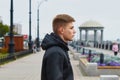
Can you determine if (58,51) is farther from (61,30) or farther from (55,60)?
(61,30)

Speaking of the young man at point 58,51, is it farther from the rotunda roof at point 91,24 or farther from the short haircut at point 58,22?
the rotunda roof at point 91,24

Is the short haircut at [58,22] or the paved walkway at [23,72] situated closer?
the short haircut at [58,22]

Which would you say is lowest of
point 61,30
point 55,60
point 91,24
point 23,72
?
point 23,72

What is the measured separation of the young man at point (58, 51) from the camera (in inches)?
175

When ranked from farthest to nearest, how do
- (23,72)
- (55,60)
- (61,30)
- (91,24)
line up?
(91,24) < (23,72) < (61,30) < (55,60)

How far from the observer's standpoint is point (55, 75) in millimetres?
4430

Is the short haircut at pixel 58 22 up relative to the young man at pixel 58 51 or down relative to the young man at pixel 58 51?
up

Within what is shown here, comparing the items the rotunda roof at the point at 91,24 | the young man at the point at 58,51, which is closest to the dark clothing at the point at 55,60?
the young man at the point at 58,51

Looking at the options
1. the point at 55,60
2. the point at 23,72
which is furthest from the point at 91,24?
the point at 55,60

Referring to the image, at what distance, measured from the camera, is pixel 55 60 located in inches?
175

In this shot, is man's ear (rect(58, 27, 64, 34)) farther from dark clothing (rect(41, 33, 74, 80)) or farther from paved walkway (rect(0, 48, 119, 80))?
paved walkway (rect(0, 48, 119, 80))

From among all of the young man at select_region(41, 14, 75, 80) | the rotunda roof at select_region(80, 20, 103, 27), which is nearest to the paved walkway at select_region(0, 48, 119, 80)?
the young man at select_region(41, 14, 75, 80)

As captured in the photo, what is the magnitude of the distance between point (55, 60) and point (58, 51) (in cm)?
11

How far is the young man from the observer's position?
4457 mm
